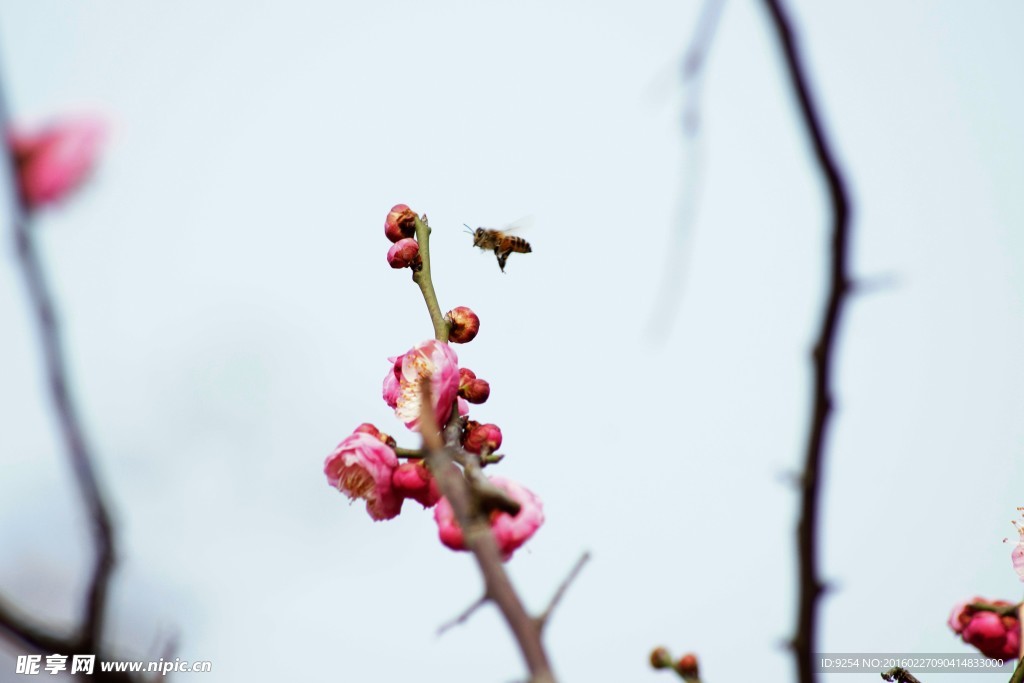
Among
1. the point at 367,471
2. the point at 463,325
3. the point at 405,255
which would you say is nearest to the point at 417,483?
the point at 367,471

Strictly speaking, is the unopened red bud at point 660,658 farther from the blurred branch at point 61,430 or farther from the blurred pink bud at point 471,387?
the blurred branch at point 61,430

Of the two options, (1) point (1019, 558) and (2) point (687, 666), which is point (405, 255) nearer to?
(2) point (687, 666)

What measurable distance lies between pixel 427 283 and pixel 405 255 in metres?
0.09

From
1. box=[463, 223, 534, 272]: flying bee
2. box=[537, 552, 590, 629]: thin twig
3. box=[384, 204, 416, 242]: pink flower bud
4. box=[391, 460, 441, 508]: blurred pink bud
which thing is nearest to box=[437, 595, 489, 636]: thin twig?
box=[537, 552, 590, 629]: thin twig

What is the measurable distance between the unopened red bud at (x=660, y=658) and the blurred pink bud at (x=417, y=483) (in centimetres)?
63

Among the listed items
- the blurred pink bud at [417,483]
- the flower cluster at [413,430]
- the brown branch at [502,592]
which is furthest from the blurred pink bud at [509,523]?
the brown branch at [502,592]

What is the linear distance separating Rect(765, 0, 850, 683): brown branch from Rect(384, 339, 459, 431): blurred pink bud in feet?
3.39

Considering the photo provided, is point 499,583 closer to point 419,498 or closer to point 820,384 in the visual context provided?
point 820,384

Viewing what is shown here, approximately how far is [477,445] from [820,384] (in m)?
1.22

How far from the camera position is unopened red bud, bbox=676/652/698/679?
1.93 metres

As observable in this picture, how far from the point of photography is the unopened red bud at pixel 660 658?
2039 millimetres

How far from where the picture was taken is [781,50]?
62 cm

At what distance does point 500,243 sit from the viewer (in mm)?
3561

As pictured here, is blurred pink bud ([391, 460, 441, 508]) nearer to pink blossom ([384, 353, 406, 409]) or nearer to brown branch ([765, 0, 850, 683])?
pink blossom ([384, 353, 406, 409])
